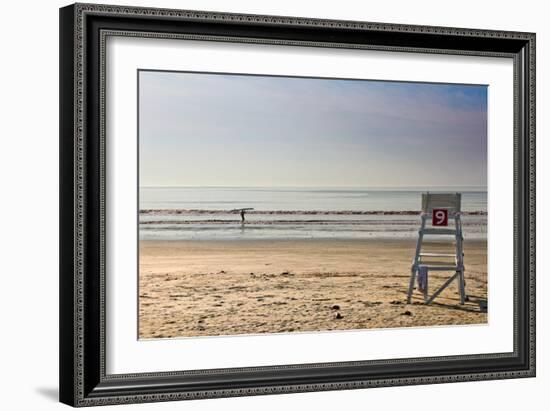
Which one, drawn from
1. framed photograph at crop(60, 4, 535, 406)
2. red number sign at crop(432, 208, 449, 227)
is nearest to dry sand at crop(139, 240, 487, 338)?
framed photograph at crop(60, 4, 535, 406)

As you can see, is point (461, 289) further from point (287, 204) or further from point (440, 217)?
point (287, 204)

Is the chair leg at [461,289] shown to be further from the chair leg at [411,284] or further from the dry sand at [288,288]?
the chair leg at [411,284]

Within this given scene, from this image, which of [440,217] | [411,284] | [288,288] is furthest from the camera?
[440,217]

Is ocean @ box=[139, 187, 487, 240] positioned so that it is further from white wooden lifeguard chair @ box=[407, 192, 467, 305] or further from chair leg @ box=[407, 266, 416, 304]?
chair leg @ box=[407, 266, 416, 304]

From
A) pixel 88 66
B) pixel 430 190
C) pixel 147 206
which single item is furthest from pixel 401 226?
pixel 88 66

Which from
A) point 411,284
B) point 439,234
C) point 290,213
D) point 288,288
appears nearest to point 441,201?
point 439,234

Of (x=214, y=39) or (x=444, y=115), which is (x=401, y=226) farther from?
(x=214, y=39)

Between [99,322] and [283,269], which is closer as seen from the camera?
[99,322]
